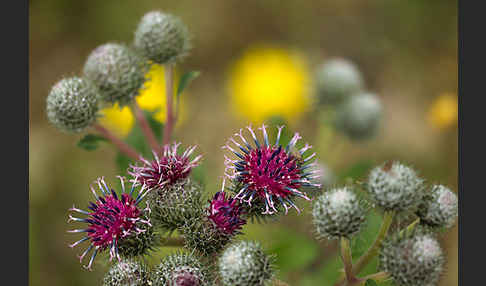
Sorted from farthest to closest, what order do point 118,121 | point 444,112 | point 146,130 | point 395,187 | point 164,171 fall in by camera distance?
point 118,121, point 444,112, point 146,130, point 164,171, point 395,187

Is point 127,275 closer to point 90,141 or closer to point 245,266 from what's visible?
point 245,266

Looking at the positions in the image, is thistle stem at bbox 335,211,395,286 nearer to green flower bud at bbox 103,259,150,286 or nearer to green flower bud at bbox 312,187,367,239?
green flower bud at bbox 312,187,367,239

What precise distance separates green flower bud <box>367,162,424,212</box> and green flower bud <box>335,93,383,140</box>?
2622 mm

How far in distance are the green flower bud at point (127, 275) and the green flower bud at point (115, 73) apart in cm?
161

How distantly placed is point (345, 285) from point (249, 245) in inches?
29.1

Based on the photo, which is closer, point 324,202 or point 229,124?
point 324,202

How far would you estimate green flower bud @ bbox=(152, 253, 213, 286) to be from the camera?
9.64ft

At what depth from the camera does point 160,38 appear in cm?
420

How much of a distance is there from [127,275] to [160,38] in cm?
216

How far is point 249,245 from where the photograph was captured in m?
2.99

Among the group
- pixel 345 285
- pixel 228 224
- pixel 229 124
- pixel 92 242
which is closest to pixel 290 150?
pixel 228 224

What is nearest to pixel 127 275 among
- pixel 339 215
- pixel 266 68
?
pixel 339 215

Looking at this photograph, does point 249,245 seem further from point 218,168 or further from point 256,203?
point 218,168

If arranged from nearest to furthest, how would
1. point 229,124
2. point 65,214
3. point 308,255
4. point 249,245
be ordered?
1. point 249,245
2. point 308,255
3. point 65,214
4. point 229,124
